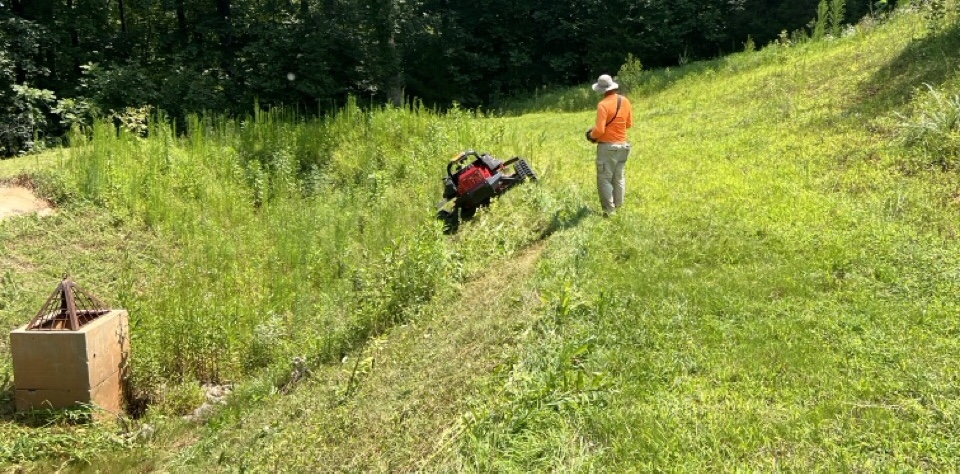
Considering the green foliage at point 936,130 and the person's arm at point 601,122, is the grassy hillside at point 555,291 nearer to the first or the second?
the green foliage at point 936,130

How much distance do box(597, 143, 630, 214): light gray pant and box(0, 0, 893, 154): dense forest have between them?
11164 mm

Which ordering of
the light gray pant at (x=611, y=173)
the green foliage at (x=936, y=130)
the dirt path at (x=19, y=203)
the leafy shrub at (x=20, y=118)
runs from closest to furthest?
the green foliage at (x=936, y=130), the light gray pant at (x=611, y=173), the dirt path at (x=19, y=203), the leafy shrub at (x=20, y=118)

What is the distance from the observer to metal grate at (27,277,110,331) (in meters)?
6.02

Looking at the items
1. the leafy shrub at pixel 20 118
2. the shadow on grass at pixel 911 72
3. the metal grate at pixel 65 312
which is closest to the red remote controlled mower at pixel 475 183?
the metal grate at pixel 65 312

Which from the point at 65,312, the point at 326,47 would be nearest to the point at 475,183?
the point at 65,312

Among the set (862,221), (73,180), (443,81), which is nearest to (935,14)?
(862,221)

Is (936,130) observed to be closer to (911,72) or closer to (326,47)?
(911,72)

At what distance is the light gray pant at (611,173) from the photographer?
24.0ft

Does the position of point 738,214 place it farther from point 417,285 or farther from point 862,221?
point 417,285

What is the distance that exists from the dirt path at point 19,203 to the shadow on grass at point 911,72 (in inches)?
460

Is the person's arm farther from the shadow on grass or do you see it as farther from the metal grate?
the metal grate

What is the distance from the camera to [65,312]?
630 centimetres

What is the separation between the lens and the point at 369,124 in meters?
13.3

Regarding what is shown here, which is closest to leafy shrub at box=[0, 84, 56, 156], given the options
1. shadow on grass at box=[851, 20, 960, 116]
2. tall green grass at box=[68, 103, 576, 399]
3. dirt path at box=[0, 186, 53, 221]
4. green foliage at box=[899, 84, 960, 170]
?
tall green grass at box=[68, 103, 576, 399]
